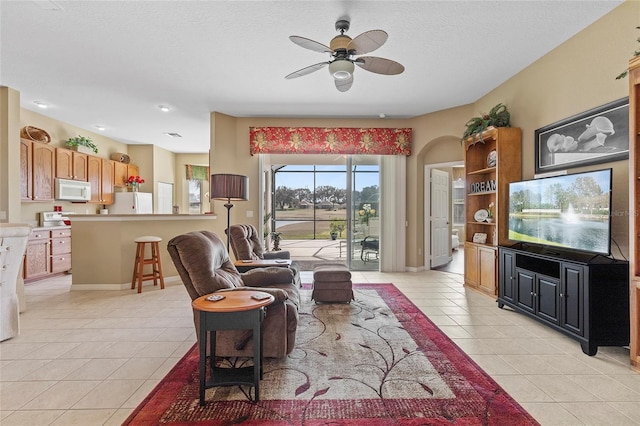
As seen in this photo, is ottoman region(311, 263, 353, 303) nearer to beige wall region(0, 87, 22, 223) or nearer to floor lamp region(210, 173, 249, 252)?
floor lamp region(210, 173, 249, 252)

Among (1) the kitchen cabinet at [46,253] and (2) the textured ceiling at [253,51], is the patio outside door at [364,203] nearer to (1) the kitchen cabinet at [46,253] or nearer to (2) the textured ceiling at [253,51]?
→ (2) the textured ceiling at [253,51]

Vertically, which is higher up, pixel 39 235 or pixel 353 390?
pixel 39 235

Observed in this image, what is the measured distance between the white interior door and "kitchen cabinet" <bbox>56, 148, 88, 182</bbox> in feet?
23.0

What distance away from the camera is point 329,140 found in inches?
225

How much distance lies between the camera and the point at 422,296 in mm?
4312

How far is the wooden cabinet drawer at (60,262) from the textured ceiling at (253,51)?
2.60 metres

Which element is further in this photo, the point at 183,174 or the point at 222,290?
the point at 183,174

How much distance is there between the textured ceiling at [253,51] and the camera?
276 centimetres

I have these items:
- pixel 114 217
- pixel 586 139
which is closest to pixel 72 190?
pixel 114 217

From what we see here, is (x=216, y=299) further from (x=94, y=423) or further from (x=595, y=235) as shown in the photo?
(x=595, y=235)

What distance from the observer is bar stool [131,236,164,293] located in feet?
15.0

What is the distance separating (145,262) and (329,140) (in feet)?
12.0

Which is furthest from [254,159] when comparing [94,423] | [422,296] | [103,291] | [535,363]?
[535,363]

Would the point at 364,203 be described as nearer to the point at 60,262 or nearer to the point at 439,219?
the point at 439,219
